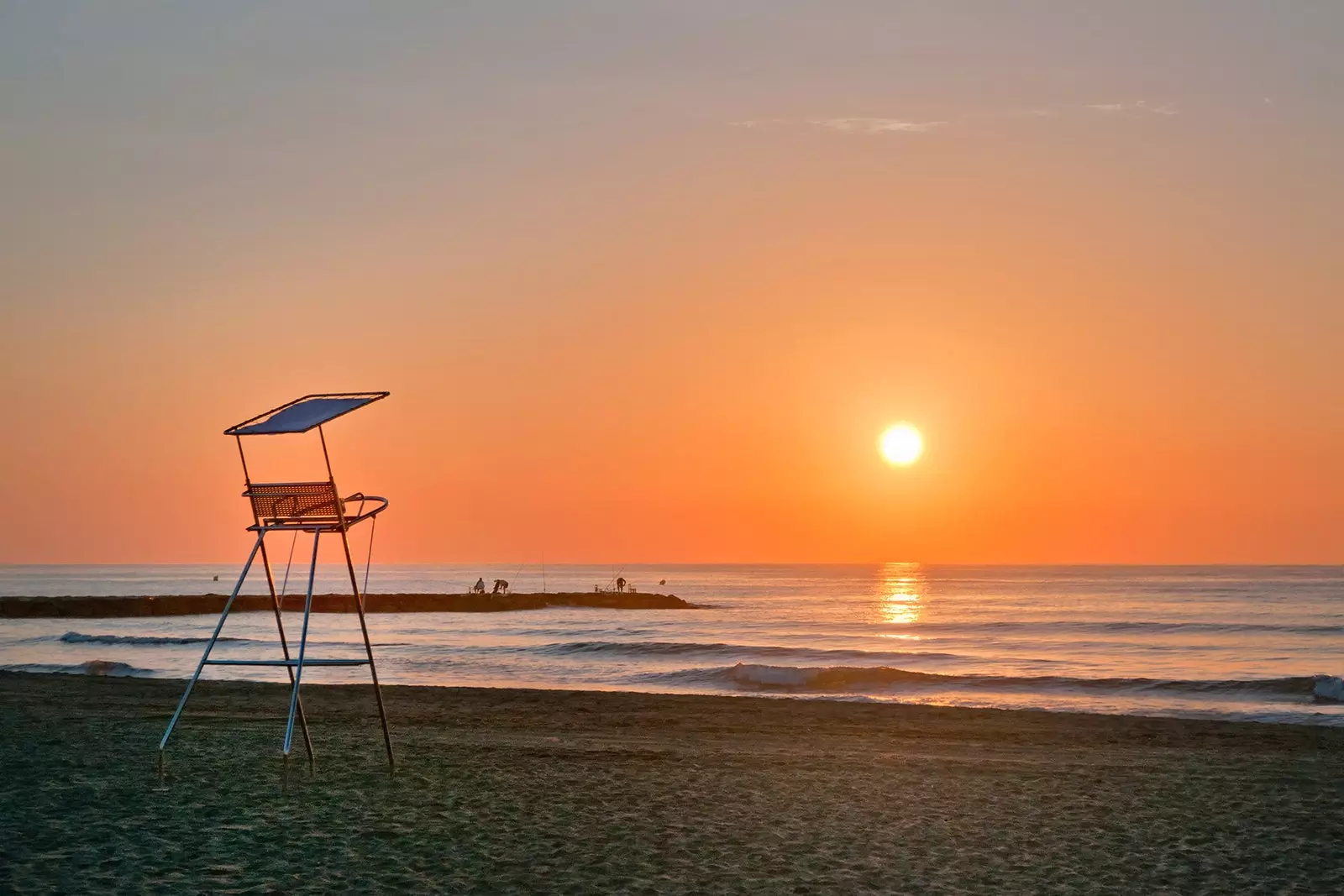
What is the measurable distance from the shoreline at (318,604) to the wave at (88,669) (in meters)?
28.0

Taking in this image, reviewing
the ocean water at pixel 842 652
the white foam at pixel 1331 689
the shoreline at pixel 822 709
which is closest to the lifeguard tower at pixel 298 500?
the shoreline at pixel 822 709

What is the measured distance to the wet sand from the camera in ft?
24.3

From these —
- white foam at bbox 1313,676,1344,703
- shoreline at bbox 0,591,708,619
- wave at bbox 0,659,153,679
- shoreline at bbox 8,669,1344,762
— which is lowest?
wave at bbox 0,659,153,679

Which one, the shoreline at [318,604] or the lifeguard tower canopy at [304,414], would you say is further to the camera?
the shoreline at [318,604]

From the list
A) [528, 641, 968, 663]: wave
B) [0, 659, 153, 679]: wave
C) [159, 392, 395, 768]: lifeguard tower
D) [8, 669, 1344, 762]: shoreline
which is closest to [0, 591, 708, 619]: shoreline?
[528, 641, 968, 663]: wave

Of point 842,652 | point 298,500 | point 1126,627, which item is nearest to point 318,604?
point 842,652

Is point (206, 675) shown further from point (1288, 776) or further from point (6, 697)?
point (1288, 776)

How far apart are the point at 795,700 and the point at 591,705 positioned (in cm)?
410

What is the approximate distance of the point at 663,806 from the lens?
32.5ft

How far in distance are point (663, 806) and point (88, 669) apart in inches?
856

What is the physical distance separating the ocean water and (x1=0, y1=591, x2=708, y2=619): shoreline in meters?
2.76

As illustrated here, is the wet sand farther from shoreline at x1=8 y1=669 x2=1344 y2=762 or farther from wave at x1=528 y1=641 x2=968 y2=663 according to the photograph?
wave at x1=528 y1=641 x2=968 y2=663

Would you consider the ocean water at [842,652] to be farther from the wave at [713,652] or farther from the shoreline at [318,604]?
the shoreline at [318,604]

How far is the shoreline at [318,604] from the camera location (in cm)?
6625
